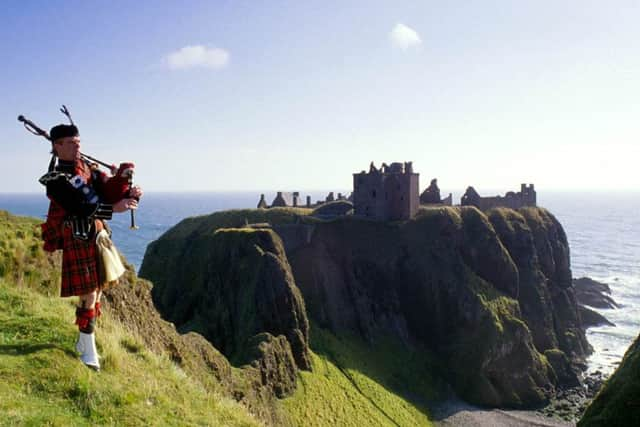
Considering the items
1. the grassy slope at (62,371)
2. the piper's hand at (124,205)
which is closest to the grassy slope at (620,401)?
the grassy slope at (62,371)

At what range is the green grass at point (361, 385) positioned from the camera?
3978 centimetres

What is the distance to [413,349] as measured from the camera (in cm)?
6009

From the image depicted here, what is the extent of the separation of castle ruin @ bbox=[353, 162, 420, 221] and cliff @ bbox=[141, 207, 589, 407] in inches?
78.9

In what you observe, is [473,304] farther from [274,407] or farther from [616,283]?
[616,283]

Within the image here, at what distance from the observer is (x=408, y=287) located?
213 feet

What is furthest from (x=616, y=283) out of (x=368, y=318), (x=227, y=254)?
(x=227, y=254)

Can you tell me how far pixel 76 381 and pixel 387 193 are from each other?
63.3 metres

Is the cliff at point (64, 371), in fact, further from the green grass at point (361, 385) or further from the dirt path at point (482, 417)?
the dirt path at point (482, 417)

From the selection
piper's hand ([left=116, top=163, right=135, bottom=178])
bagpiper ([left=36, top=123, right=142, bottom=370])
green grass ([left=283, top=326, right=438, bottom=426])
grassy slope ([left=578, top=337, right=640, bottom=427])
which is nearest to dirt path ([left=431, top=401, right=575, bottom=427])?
green grass ([left=283, top=326, right=438, bottom=426])

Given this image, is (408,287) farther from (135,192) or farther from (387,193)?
(135,192)

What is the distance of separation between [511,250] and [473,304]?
2003 centimetres

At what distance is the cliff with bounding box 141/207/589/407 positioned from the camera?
170 ft

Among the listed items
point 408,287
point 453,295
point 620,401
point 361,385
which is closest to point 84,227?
point 620,401

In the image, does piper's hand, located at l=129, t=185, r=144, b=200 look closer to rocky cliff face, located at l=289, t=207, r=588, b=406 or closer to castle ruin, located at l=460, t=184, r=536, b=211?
rocky cliff face, located at l=289, t=207, r=588, b=406
